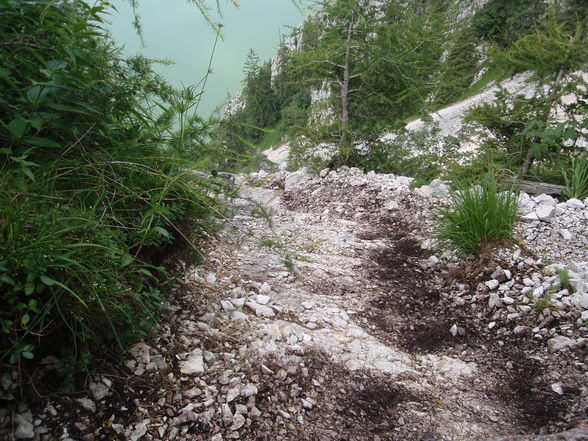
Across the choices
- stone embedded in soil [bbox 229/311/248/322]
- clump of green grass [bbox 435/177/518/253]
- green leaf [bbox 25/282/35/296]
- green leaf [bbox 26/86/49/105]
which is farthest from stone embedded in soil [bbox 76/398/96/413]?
clump of green grass [bbox 435/177/518/253]

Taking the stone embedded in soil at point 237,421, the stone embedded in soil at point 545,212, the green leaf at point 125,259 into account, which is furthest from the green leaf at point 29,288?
the stone embedded in soil at point 545,212

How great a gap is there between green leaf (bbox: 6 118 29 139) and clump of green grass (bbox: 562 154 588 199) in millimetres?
6122

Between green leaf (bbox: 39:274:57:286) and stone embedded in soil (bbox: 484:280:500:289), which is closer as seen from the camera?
green leaf (bbox: 39:274:57:286)

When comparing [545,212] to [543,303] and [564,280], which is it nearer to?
[564,280]

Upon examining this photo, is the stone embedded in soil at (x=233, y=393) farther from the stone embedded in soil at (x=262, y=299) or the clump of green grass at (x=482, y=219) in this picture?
the clump of green grass at (x=482, y=219)

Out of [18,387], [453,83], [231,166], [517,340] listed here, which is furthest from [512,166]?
[18,387]

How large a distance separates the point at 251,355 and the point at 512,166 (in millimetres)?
6147

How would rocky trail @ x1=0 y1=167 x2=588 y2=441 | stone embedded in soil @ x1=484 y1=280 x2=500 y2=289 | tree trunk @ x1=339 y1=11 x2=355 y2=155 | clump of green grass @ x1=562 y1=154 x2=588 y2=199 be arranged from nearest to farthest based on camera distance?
rocky trail @ x1=0 y1=167 x2=588 y2=441 < stone embedded in soil @ x1=484 y1=280 x2=500 y2=289 < clump of green grass @ x1=562 y1=154 x2=588 y2=199 < tree trunk @ x1=339 y1=11 x2=355 y2=155

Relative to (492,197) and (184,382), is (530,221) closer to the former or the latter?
(492,197)

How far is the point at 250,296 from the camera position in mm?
2898

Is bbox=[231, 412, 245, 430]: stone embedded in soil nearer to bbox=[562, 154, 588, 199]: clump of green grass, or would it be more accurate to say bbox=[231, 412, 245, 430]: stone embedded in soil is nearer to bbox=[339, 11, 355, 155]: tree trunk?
bbox=[562, 154, 588, 199]: clump of green grass

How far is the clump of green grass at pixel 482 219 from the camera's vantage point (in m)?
3.79

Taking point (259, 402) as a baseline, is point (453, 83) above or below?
above

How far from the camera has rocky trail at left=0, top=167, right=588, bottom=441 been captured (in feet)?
5.64
